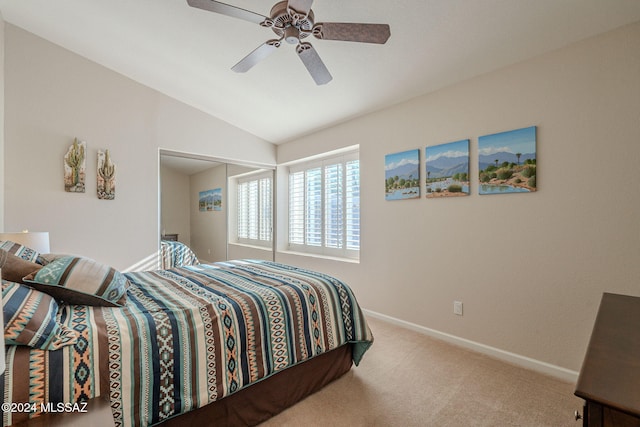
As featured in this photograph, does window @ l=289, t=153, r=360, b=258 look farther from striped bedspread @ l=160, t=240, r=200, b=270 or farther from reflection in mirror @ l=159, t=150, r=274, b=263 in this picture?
striped bedspread @ l=160, t=240, r=200, b=270

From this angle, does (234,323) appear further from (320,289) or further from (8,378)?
(8,378)

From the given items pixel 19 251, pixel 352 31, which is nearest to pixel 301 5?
pixel 352 31

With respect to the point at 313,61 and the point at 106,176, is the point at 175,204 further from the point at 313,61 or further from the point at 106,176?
the point at 313,61

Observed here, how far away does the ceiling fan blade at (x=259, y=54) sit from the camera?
1.93m

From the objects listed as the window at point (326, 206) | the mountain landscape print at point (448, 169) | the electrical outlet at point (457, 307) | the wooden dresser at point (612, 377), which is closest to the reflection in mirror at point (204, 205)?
the window at point (326, 206)

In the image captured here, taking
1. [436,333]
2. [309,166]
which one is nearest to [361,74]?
[309,166]

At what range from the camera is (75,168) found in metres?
3.04

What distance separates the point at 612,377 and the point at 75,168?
13.4 feet

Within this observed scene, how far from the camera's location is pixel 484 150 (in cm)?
259

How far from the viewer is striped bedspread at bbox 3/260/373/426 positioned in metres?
1.17

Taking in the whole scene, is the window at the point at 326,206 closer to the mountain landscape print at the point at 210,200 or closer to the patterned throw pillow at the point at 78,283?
the mountain landscape print at the point at 210,200

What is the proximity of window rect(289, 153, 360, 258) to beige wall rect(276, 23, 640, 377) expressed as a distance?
716 mm

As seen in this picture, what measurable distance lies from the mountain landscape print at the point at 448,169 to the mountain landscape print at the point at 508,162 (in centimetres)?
14

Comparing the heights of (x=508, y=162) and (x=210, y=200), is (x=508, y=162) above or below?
above
